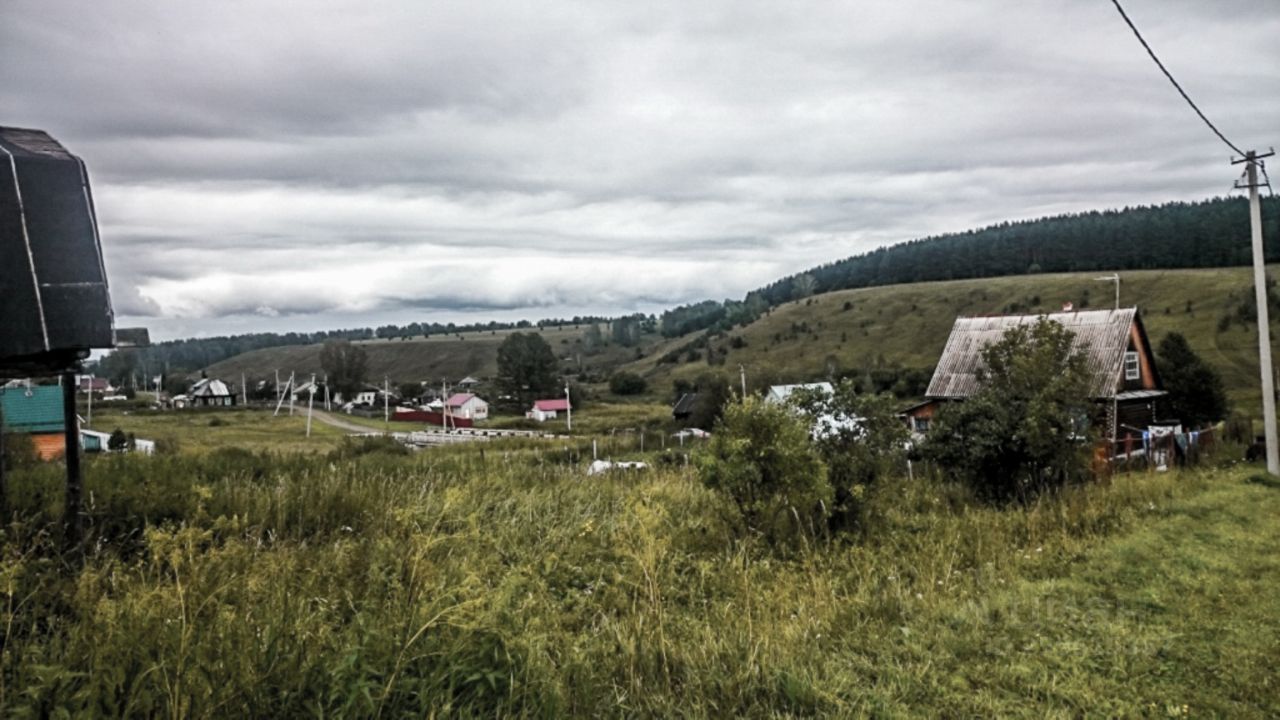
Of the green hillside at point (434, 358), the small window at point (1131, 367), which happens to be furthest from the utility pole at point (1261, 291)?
the green hillside at point (434, 358)

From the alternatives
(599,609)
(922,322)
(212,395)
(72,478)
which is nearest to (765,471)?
(599,609)

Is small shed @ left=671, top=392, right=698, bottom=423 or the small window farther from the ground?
the small window

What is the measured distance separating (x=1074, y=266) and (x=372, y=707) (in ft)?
439

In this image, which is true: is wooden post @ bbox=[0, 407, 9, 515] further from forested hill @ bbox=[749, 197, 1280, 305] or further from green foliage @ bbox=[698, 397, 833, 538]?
forested hill @ bbox=[749, 197, 1280, 305]

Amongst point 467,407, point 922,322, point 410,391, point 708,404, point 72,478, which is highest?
point 922,322

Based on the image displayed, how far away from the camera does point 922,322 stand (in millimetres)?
96875

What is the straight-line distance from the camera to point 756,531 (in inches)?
329

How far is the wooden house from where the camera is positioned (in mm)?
23984

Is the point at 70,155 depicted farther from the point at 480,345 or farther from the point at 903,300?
the point at 480,345

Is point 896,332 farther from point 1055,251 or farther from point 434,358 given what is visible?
point 434,358

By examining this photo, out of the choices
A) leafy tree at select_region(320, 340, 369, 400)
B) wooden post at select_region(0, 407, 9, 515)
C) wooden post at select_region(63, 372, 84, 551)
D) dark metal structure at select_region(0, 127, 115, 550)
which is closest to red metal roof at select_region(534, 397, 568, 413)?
leafy tree at select_region(320, 340, 369, 400)

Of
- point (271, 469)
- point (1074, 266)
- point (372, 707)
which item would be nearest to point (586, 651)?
point (372, 707)

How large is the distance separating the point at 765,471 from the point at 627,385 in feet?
260

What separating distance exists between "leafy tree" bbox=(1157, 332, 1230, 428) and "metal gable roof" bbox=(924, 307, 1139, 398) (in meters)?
10.0
